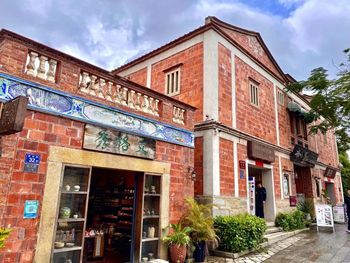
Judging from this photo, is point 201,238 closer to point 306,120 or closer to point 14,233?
point 14,233

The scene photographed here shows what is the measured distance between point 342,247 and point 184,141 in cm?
616

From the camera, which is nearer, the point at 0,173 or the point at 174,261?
the point at 0,173

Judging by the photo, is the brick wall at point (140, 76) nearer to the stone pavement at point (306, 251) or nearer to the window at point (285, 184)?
the stone pavement at point (306, 251)

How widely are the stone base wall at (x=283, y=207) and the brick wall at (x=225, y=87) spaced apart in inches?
184

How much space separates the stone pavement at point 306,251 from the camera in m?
7.12

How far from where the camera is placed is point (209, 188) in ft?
27.4

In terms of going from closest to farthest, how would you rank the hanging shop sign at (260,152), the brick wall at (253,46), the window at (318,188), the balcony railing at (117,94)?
1. the balcony railing at (117,94)
2. the hanging shop sign at (260,152)
3. the brick wall at (253,46)
4. the window at (318,188)

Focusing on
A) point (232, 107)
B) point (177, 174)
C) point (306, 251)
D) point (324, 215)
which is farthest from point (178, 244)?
point (324, 215)

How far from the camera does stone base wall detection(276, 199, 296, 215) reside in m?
11.5

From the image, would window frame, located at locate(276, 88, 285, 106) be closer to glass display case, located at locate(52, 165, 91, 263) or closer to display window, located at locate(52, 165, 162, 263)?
display window, located at locate(52, 165, 162, 263)

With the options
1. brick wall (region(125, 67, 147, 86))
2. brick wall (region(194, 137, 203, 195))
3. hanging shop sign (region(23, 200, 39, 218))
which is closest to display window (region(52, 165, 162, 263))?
hanging shop sign (region(23, 200, 39, 218))

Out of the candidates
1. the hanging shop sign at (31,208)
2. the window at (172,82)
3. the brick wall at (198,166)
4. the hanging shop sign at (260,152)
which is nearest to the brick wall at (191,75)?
the window at (172,82)

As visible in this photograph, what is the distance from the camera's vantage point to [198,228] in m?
6.72

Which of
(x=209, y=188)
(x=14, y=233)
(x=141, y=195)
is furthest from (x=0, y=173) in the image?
(x=209, y=188)
